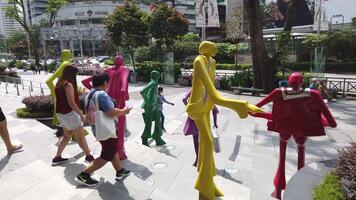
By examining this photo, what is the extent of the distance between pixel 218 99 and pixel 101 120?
167 cm

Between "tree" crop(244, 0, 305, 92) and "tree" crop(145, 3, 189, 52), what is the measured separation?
10262 millimetres

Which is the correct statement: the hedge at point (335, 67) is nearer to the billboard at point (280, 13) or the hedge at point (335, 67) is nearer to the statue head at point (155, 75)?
the billboard at point (280, 13)

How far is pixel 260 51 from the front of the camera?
15961 millimetres

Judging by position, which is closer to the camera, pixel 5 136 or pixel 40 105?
pixel 5 136

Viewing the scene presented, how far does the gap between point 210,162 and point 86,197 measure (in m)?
1.65

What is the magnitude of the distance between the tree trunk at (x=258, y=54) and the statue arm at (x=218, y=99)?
12.3m

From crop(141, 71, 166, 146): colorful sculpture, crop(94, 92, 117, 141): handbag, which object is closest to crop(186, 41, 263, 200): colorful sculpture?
crop(94, 92, 117, 141): handbag

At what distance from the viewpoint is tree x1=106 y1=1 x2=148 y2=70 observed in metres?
23.8

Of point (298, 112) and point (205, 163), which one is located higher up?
point (298, 112)

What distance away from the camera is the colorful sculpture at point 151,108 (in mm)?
7422

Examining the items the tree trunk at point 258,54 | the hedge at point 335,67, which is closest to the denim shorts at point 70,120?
the tree trunk at point 258,54

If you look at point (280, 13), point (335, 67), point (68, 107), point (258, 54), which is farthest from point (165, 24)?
point (280, 13)

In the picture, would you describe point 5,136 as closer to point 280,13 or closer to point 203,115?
point 203,115

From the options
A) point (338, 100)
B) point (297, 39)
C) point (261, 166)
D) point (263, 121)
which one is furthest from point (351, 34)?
point (261, 166)
